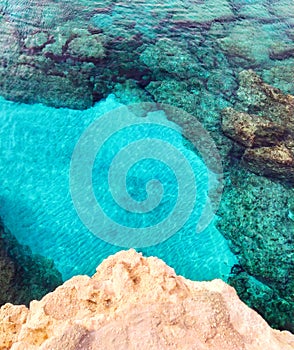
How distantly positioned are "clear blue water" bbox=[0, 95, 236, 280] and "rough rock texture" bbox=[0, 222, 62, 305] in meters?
0.08

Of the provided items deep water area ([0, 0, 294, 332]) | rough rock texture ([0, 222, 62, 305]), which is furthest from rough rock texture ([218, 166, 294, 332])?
rough rock texture ([0, 222, 62, 305])

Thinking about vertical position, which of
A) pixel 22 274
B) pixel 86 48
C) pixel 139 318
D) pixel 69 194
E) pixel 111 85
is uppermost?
pixel 139 318

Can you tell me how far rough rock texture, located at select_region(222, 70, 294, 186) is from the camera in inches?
178

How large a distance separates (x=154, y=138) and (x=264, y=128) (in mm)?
1337

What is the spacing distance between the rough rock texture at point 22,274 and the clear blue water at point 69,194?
3.2 inches

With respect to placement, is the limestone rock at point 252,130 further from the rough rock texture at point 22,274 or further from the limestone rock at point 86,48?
the rough rock texture at point 22,274

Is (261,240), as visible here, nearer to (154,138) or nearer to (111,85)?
(154,138)

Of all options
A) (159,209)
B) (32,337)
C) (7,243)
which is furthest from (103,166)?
(32,337)

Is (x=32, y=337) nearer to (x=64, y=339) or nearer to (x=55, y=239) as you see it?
(x=64, y=339)

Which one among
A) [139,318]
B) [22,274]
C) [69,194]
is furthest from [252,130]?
[139,318]

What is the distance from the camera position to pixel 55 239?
3934 millimetres

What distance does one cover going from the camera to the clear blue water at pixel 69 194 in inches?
153

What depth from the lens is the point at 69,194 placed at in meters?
4.15

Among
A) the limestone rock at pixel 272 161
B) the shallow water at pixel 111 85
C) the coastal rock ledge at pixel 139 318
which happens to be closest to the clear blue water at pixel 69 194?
the shallow water at pixel 111 85
